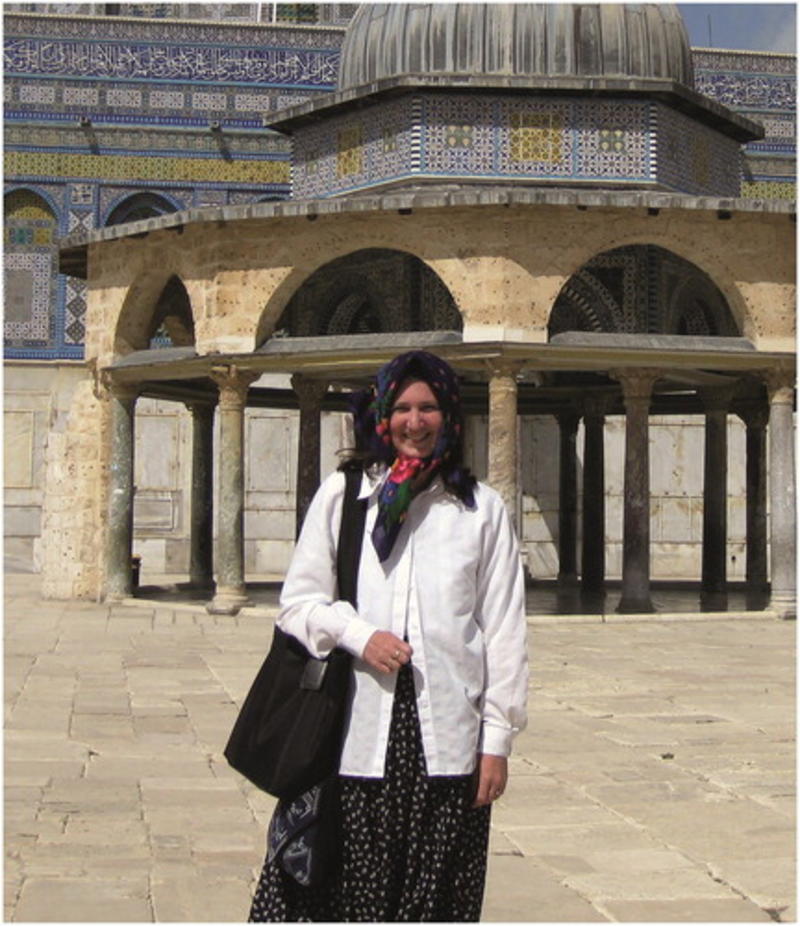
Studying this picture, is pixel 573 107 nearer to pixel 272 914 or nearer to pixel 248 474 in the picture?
pixel 248 474

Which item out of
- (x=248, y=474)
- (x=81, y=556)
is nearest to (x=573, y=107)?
(x=81, y=556)

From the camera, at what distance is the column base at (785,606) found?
14.5m

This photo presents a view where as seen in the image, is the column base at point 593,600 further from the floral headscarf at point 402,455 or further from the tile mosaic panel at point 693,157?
the floral headscarf at point 402,455

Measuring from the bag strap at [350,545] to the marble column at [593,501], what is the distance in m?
14.6

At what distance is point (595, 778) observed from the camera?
22.1 ft

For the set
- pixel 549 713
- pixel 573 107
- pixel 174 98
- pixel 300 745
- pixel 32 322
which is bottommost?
pixel 549 713

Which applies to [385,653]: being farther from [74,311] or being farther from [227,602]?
[74,311]

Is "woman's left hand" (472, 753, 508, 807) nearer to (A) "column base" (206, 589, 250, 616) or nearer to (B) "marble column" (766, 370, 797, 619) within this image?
(A) "column base" (206, 589, 250, 616)

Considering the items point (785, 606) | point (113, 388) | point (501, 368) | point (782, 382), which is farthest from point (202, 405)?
point (785, 606)

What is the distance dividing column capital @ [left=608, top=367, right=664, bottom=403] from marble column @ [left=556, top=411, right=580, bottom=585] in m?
4.15

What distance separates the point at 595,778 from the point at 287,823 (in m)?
3.50

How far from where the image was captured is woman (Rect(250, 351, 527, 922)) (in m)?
3.44

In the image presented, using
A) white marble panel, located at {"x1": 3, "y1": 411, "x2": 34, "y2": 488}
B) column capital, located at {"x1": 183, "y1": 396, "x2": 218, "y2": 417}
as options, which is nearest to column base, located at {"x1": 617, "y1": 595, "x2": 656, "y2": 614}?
column capital, located at {"x1": 183, "y1": 396, "x2": 218, "y2": 417}

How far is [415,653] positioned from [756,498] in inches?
591
